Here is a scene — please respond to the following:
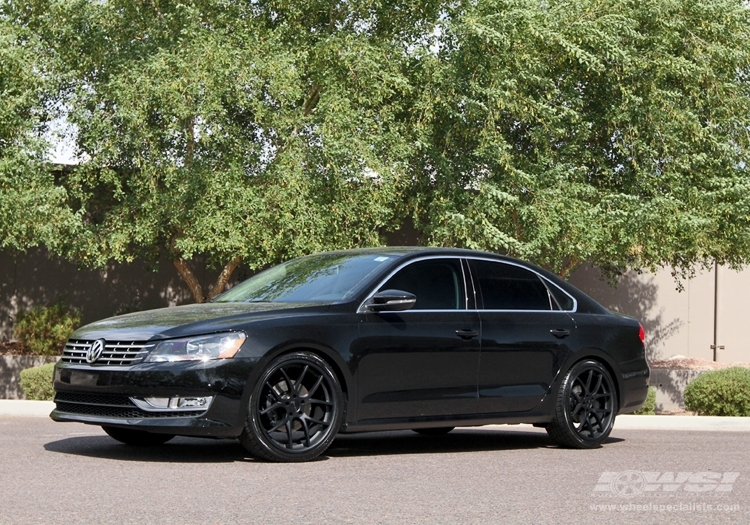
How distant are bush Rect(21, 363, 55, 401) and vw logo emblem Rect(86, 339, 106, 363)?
336 inches

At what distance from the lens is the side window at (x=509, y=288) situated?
34.5 feet

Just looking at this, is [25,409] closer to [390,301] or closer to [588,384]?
[390,301]

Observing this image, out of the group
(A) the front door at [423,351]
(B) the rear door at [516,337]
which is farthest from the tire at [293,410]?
(B) the rear door at [516,337]

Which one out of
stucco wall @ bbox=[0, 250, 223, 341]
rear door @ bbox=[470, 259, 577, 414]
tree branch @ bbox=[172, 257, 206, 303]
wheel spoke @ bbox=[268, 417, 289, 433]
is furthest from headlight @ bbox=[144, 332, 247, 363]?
stucco wall @ bbox=[0, 250, 223, 341]

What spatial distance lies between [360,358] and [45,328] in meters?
15.5

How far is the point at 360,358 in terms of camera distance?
9.36 meters

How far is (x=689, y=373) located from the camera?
77.1ft

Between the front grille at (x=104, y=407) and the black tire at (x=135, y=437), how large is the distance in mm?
612

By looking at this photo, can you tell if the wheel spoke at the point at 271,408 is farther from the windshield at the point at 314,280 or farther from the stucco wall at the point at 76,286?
the stucco wall at the point at 76,286

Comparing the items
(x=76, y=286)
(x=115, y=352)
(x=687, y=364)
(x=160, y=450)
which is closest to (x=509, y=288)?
(x=160, y=450)

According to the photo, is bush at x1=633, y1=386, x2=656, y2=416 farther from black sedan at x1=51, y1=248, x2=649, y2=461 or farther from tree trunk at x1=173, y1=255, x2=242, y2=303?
tree trunk at x1=173, y1=255, x2=242, y2=303

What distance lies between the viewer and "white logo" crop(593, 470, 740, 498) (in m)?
8.05

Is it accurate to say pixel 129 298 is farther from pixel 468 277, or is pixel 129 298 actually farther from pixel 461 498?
pixel 461 498

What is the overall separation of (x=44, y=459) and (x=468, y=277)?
3.86 m
